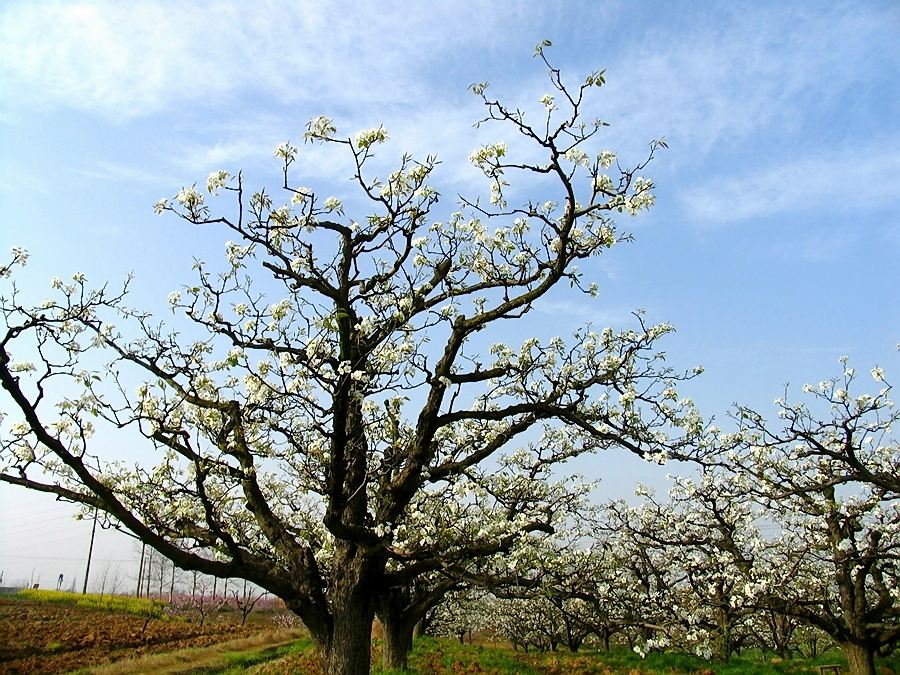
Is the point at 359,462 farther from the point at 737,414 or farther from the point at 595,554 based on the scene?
the point at 595,554

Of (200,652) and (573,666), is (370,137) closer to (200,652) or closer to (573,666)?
(573,666)

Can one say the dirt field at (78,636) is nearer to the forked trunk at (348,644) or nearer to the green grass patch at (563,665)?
the green grass patch at (563,665)

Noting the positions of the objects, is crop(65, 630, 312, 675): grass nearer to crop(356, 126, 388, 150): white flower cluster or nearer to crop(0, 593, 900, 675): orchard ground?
crop(0, 593, 900, 675): orchard ground

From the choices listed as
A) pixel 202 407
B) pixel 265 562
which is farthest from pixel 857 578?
pixel 202 407

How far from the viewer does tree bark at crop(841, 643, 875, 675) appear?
51.9 ft

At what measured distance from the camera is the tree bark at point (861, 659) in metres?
15.8

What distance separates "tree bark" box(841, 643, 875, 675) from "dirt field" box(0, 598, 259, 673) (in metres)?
27.5

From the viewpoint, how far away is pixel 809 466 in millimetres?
16656

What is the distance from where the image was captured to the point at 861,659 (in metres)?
15.8

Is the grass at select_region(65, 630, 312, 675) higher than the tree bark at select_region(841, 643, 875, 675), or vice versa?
the tree bark at select_region(841, 643, 875, 675)

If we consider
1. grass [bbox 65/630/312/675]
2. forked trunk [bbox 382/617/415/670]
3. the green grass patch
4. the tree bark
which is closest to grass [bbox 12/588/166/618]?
grass [bbox 65/630/312/675]

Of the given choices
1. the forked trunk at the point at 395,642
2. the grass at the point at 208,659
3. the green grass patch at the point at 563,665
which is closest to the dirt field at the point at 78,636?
the grass at the point at 208,659

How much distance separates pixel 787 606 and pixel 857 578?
2.05 meters

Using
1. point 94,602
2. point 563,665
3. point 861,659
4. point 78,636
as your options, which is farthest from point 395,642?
point 94,602
